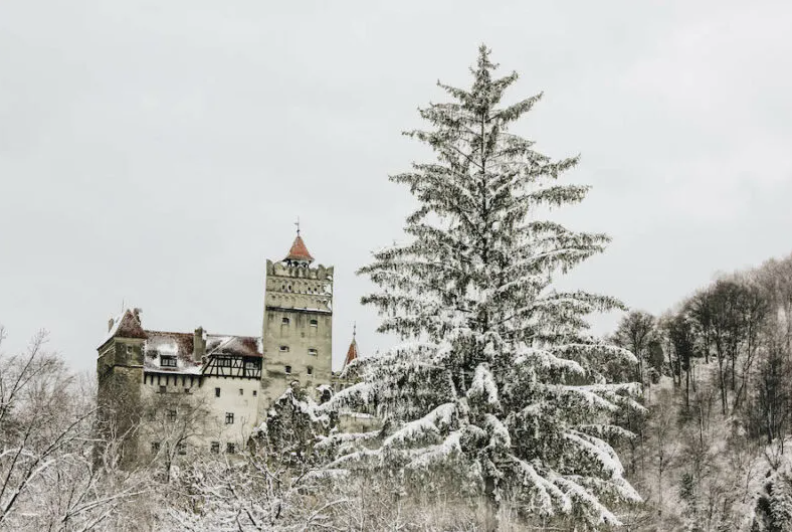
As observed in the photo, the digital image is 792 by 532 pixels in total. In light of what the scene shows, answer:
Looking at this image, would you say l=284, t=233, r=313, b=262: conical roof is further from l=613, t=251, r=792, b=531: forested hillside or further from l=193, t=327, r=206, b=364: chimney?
l=613, t=251, r=792, b=531: forested hillside

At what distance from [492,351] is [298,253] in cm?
5738

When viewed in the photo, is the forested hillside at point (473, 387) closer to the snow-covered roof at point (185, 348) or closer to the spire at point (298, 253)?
the snow-covered roof at point (185, 348)

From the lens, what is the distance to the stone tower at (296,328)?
6756 centimetres

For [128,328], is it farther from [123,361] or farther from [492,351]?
[492,351]

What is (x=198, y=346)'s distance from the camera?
6844 cm

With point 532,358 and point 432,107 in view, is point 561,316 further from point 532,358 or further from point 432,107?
point 432,107

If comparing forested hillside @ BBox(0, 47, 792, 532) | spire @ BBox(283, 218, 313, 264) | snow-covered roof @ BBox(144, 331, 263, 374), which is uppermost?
spire @ BBox(283, 218, 313, 264)

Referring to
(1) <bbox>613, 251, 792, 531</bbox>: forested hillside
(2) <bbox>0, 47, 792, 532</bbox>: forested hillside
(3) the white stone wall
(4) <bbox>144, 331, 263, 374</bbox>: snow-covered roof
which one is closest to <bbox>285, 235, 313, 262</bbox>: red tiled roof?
(4) <bbox>144, 331, 263, 374</bbox>: snow-covered roof

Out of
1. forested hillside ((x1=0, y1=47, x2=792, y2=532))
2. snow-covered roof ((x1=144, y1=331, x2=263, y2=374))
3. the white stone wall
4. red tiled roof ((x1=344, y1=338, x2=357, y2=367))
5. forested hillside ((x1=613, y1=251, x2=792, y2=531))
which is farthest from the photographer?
red tiled roof ((x1=344, y1=338, x2=357, y2=367))

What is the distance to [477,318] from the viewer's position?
18.0m

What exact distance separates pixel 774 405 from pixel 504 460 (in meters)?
51.8

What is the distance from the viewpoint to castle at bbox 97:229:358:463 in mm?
64250

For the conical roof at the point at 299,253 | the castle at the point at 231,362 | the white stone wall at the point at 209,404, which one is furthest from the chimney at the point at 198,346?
the conical roof at the point at 299,253

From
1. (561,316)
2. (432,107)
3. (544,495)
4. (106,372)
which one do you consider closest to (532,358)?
(561,316)
